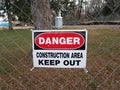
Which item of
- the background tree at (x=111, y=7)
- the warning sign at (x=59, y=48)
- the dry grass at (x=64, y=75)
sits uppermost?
the background tree at (x=111, y=7)

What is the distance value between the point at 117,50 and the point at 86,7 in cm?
383

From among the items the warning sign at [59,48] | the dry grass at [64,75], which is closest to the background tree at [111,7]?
the warning sign at [59,48]

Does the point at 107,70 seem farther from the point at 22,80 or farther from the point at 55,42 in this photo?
the point at 55,42

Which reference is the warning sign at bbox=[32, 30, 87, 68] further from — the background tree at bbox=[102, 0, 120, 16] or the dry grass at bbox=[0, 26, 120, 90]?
the dry grass at bbox=[0, 26, 120, 90]

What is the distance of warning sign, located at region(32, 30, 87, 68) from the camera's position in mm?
1899

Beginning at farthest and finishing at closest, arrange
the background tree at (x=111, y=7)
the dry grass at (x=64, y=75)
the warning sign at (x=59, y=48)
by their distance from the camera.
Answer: the dry grass at (x=64, y=75), the warning sign at (x=59, y=48), the background tree at (x=111, y=7)

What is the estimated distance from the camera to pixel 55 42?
6.33ft

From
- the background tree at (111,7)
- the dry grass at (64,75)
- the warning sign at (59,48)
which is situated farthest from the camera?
the dry grass at (64,75)

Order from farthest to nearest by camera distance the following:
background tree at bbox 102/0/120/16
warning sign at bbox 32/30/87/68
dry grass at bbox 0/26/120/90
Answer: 1. dry grass at bbox 0/26/120/90
2. warning sign at bbox 32/30/87/68
3. background tree at bbox 102/0/120/16

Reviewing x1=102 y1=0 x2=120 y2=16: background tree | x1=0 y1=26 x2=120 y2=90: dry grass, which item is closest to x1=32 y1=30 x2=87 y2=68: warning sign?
x1=102 y1=0 x2=120 y2=16: background tree

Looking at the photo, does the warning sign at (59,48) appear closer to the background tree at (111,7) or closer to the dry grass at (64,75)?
the background tree at (111,7)

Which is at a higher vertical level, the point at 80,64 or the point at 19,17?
the point at 19,17

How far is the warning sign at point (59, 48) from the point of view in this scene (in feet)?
6.23

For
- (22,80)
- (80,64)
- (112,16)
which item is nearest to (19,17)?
(80,64)
